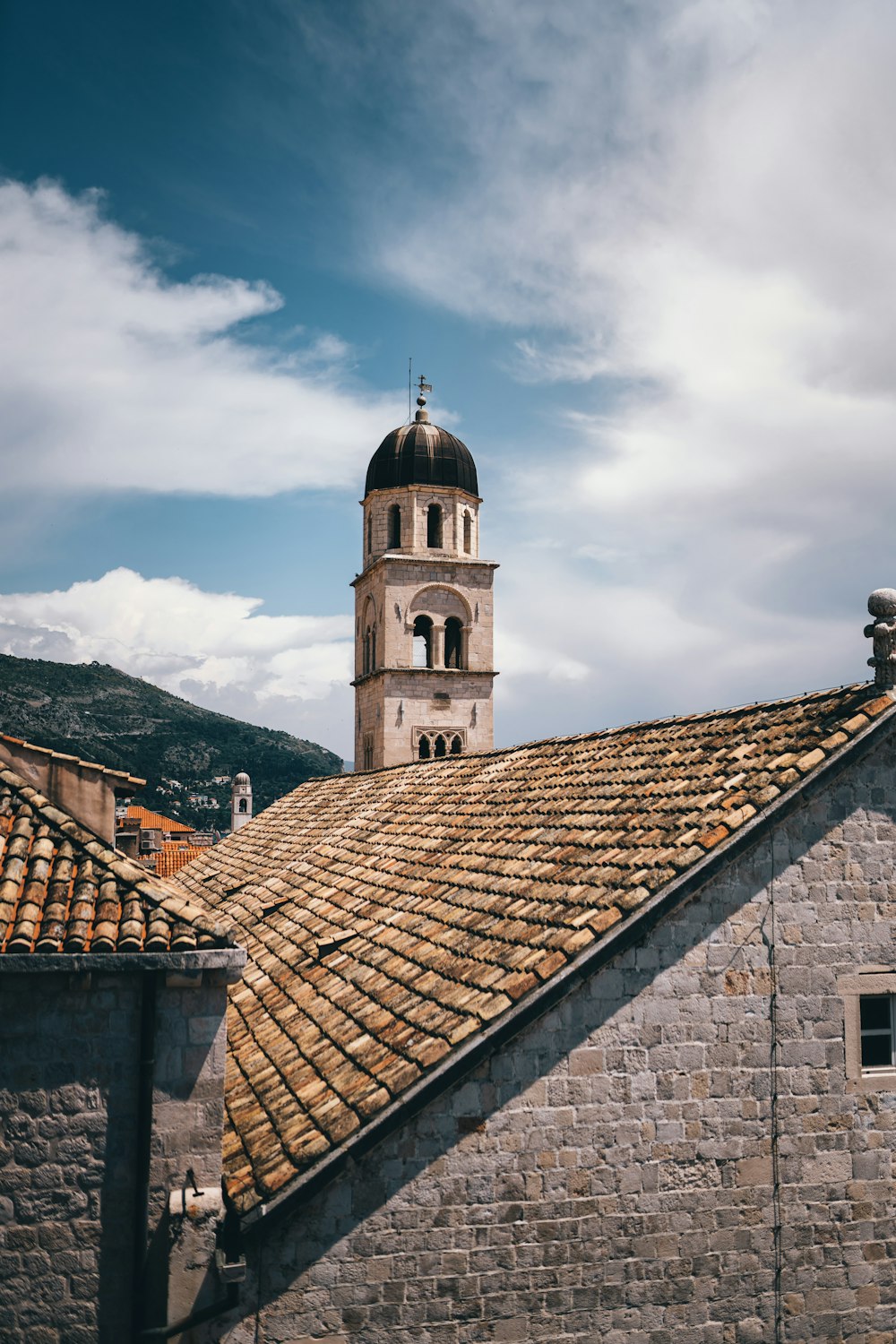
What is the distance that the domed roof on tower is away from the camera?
29.7 metres

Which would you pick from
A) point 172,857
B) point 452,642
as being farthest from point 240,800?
point 452,642

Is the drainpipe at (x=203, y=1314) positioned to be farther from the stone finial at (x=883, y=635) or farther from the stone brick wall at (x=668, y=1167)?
the stone finial at (x=883, y=635)

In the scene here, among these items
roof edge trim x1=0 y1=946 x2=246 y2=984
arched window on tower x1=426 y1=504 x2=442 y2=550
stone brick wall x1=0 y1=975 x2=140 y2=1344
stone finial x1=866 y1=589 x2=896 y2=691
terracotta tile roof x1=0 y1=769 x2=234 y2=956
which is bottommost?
stone brick wall x1=0 y1=975 x2=140 y2=1344

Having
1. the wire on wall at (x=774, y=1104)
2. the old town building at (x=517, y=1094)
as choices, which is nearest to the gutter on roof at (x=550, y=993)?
the old town building at (x=517, y=1094)

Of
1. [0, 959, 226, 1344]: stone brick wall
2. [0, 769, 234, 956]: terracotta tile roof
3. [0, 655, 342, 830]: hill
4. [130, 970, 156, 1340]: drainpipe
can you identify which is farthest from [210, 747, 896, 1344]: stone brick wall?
[0, 655, 342, 830]: hill

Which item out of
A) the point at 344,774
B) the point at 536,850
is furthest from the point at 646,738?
the point at 344,774

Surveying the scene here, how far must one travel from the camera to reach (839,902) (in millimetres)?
8555

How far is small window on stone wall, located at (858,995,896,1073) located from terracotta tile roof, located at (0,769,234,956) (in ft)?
16.8

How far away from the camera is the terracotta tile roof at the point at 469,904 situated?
773cm

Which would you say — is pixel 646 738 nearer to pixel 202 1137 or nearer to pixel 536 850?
pixel 536 850

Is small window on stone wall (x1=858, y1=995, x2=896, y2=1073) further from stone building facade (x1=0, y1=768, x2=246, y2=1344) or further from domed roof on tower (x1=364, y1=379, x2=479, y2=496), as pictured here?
domed roof on tower (x1=364, y1=379, x2=479, y2=496)

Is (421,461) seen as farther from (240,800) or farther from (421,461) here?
(240,800)

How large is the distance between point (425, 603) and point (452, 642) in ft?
4.69

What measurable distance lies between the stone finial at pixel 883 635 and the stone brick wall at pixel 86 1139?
611 cm
